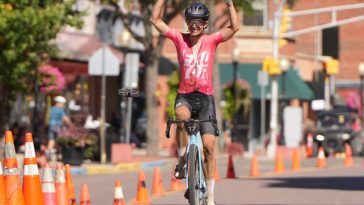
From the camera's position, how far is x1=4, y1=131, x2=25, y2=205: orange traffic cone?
11.4 m

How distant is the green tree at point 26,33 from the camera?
93.0 feet

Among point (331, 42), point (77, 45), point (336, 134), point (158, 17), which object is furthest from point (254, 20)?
point (158, 17)

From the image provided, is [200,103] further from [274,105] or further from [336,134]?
[336,134]

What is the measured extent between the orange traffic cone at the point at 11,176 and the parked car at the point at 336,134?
30.8 m

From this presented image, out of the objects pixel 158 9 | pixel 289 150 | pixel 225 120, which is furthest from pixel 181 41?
pixel 225 120

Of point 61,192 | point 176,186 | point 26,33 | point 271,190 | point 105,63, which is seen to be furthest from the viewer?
point 105,63

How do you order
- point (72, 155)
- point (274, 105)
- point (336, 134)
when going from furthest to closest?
point (336, 134) → point (274, 105) → point (72, 155)

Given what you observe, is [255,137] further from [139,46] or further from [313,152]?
[313,152]

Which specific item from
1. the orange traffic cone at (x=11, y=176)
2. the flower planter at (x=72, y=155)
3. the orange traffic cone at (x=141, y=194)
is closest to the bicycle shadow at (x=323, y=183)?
the orange traffic cone at (x=141, y=194)

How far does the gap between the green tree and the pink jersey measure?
1546cm

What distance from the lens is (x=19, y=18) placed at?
28.3 meters

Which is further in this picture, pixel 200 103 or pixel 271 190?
pixel 271 190

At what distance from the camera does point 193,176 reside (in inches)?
485

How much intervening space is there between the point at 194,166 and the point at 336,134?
30167mm
